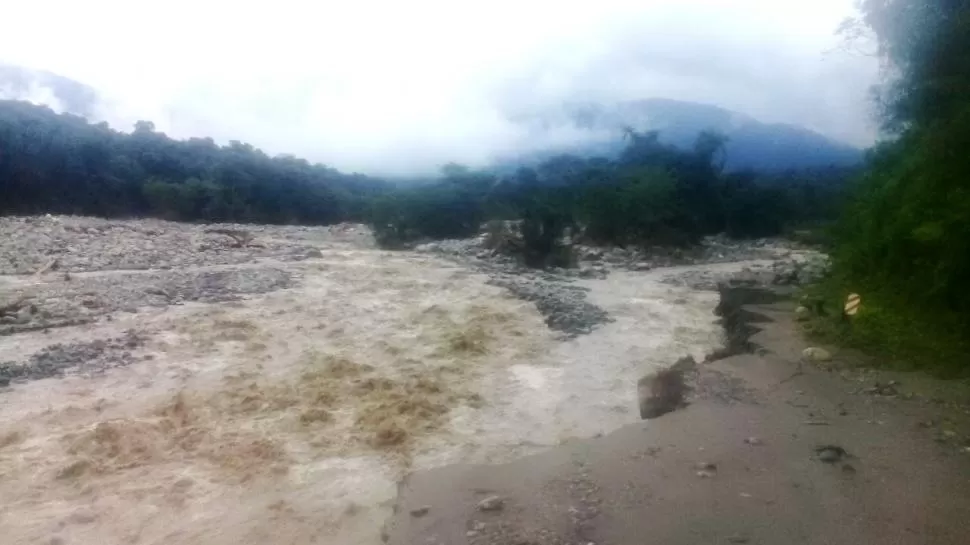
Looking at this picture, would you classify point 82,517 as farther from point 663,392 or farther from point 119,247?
point 119,247

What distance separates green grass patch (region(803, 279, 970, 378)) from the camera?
6.72 meters

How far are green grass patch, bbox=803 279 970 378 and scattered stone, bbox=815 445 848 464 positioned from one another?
7.76 feet

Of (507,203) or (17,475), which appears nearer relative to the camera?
(17,475)

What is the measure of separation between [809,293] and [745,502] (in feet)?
23.3

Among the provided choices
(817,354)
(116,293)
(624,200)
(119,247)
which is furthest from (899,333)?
(119,247)

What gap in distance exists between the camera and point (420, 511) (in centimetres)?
459

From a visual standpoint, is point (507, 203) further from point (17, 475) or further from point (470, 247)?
point (17, 475)

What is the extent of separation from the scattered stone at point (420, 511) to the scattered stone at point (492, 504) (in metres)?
0.34

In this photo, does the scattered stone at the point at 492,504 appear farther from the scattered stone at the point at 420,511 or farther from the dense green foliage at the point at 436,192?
the dense green foliage at the point at 436,192

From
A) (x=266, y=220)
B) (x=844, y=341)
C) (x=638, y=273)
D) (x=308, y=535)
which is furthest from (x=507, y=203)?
(x=308, y=535)

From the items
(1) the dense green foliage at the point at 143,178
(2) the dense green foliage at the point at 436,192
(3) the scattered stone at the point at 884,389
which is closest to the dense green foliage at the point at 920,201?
(3) the scattered stone at the point at 884,389

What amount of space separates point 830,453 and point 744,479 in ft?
2.26

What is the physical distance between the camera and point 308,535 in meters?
4.55

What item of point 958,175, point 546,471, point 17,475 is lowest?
point 17,475
